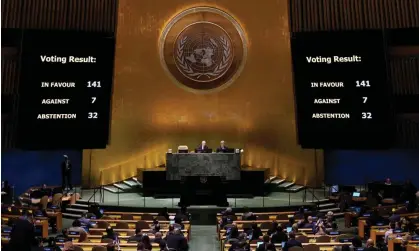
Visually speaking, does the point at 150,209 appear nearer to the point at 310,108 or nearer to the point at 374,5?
the point at 310,108

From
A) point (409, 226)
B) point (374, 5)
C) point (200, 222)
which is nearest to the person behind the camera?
point (409, 226)

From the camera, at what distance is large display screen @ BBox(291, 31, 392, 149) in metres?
11.8

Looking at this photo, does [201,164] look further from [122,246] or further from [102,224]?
[122,246]

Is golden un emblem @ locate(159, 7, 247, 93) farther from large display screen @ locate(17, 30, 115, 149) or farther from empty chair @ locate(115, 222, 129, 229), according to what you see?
empty chair @ locate(115, 222, 129, 229)

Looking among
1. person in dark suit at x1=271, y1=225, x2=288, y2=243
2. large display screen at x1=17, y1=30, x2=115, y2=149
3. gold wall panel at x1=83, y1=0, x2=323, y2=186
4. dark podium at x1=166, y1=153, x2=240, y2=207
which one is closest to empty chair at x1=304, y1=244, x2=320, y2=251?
person in dark suit at x1=271, y1=225, x2=288, y2=243

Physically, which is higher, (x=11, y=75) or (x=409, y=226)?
(x=11, y=75)

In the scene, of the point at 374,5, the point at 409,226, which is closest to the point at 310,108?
the point at 409,226

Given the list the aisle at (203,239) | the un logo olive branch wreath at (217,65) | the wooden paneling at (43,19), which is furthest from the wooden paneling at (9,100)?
the un logo olive branch wreath at (217,65)

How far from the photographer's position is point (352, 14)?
14359 millimetres

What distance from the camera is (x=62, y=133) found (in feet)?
38.9

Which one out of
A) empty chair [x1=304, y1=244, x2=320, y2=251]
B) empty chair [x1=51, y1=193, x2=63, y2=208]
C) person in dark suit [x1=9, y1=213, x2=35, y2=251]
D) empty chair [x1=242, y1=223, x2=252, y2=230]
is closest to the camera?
person in dark suit [x1=9, y1=213, x2=35, y2=251]

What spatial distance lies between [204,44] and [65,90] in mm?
8710

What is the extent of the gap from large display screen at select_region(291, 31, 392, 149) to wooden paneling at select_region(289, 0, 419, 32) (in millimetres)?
A: 2518

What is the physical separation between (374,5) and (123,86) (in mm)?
10064
